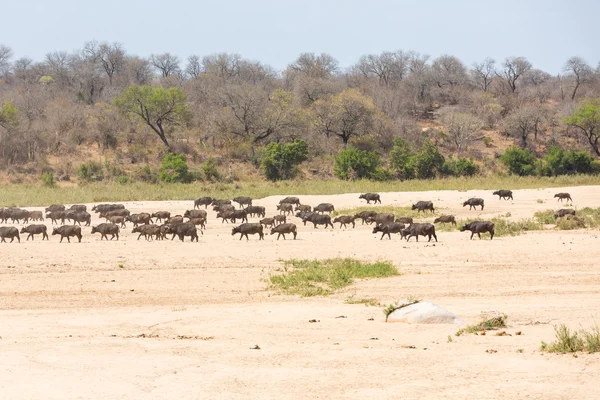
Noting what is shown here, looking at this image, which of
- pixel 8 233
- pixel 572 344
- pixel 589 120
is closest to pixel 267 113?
pixel 589 120

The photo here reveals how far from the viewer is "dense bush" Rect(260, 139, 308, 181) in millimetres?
65188

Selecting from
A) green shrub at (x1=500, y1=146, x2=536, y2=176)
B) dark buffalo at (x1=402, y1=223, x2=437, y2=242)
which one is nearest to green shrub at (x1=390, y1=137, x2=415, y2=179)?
green shrub at (x1=500, y1=146, x2=536, y2=176)

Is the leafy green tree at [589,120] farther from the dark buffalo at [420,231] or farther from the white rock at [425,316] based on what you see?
the white rock at [425,316]

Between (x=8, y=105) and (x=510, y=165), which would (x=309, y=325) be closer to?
(x=510, y=165)

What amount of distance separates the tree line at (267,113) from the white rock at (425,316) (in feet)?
173

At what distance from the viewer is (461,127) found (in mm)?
81500

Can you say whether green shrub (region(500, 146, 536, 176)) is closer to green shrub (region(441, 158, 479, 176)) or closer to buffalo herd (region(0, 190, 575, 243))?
green shrub (region(441, 158, 479, 176))

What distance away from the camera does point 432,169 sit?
67.5m

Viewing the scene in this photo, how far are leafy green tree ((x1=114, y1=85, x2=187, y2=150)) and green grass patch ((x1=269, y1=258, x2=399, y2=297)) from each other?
5331cm

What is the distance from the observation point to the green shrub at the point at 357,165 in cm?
6469

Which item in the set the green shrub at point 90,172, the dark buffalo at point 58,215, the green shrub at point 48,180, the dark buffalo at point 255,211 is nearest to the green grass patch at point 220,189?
the green shrub at point 48,180

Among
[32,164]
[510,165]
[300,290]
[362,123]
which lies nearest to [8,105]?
[32,164]

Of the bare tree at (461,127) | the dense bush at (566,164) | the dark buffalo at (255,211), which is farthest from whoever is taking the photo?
the bare tree at (461,127)

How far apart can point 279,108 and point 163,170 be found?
18202mm
